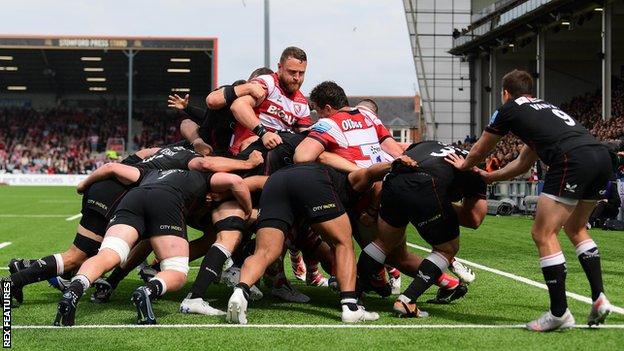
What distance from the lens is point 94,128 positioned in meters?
68.8

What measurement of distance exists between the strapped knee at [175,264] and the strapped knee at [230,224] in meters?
0.58

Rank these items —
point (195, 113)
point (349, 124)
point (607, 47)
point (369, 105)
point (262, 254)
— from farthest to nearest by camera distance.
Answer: point (607, 47)
point (195, 113)
point (369, 105)
point (349, 124)
point (262, 254)

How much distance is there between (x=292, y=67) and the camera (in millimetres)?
7797

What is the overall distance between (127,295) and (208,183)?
166 centimetres

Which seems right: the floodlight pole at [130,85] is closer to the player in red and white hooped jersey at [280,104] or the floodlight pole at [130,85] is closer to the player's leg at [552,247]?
the player in red and white hooped jersey at [280,104]

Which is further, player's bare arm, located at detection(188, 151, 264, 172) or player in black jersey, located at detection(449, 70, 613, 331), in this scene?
player's bare arm, located at detection(188, 151, 264, 172)

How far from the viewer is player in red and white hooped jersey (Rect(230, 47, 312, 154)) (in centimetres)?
773

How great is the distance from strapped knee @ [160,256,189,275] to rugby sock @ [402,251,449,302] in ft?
5.72

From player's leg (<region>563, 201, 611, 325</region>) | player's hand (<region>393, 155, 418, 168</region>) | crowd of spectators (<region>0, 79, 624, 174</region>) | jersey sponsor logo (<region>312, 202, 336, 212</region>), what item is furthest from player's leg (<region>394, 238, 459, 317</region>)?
crowd of spectators (<region>0, 79, 624, 174</region>)

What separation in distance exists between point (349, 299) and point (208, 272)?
1.18 meters

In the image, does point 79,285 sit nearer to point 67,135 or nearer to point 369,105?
point 369,105

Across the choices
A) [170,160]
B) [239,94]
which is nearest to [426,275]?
[239,94]

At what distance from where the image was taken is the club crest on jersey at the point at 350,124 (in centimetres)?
716

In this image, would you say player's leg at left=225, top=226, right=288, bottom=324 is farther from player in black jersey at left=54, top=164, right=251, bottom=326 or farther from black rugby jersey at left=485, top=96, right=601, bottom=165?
black rugby jersey at left=485, top=96, right=601, bottom=165
